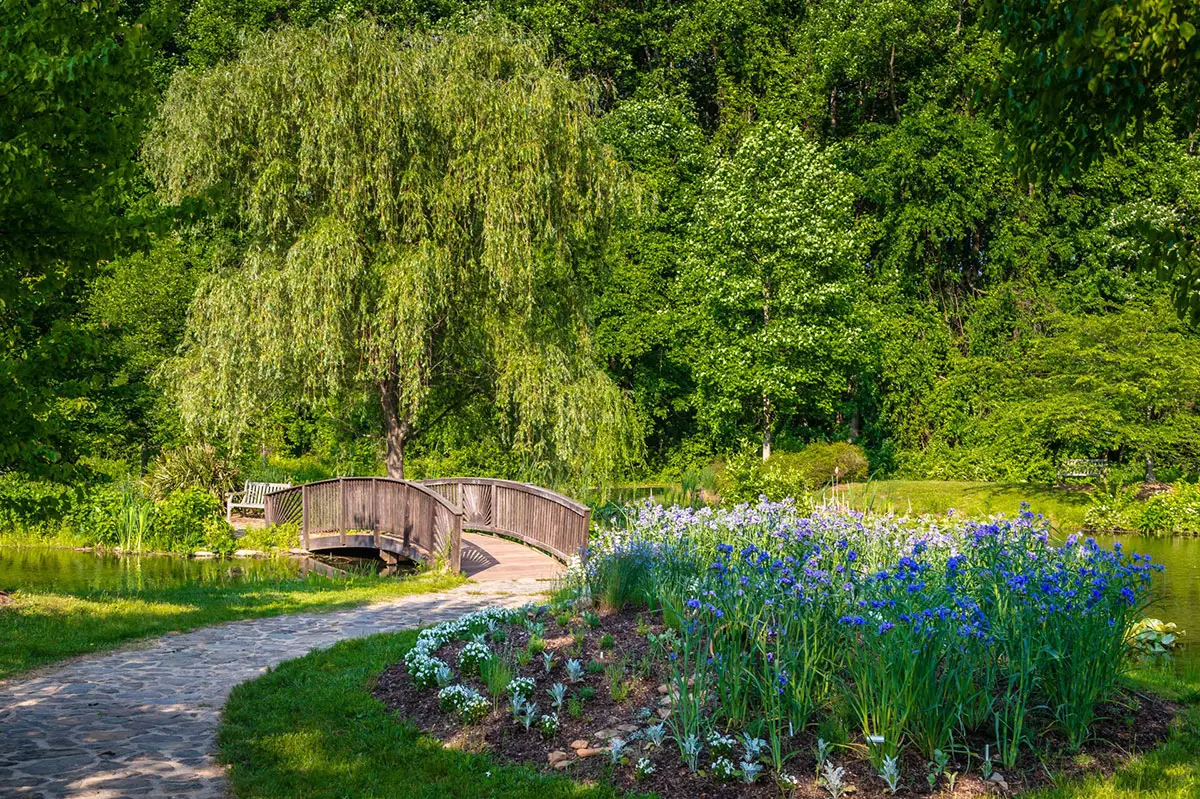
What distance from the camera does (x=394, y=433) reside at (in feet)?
61.4

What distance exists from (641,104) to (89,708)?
1136 inches

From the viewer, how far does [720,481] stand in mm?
20875

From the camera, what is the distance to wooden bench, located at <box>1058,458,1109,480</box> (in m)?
25.0

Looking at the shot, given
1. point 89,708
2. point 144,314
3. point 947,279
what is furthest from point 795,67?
point 89,708

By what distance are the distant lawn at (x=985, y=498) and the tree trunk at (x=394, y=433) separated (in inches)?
403

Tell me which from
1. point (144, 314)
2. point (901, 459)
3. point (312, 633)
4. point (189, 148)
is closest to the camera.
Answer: point (312, 633)

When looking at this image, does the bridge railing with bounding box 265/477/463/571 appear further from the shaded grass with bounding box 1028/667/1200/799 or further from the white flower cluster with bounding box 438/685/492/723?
the shaded grass with bounding box 1028/667/1200/799

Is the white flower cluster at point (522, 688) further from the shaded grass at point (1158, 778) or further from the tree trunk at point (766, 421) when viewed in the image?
the tree trunk at point (766, 421)

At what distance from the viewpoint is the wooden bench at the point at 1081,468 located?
2498cm

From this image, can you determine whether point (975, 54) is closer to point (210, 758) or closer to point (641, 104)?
point (641, 104)

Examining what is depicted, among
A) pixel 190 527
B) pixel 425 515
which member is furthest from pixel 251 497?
pixel 425 515

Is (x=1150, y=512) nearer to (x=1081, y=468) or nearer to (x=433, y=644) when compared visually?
(x=1081, y=468)

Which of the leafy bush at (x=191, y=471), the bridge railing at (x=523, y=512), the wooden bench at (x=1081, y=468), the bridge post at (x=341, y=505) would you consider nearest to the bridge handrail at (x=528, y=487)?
the bridge railing at (x=523, y=512)

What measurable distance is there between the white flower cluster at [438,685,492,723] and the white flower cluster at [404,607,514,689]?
398 millimetres
